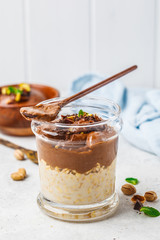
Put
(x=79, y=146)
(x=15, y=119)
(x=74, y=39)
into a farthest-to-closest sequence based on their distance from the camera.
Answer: (x=74, y=39)
(x=15, y=119)
(x=79, y=146)

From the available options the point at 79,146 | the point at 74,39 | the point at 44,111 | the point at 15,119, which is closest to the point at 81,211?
the point at 79,146

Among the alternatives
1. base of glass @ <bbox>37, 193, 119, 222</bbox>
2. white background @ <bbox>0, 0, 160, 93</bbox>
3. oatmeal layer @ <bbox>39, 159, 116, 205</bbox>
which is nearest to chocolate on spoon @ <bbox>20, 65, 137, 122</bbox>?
oatmeal layer @ <bbox>39, 159, 116, 205</bbox>

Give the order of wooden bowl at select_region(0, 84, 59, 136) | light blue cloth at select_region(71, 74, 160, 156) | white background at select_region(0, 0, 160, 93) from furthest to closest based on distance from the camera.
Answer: white background at select_region(0, 0, 160, 93)
wooden bowl at select_region(0, 84, 59, 136)
light blue cloth at select_region(71, 74, 160, 156)

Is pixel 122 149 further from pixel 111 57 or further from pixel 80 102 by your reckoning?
pixel 111 57

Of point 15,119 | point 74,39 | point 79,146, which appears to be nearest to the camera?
point 79,146

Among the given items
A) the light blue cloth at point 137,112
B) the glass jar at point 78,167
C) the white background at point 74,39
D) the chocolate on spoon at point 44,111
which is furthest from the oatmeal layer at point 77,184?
the white background at point 74,39

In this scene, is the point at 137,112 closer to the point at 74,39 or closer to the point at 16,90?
the point at 16,90

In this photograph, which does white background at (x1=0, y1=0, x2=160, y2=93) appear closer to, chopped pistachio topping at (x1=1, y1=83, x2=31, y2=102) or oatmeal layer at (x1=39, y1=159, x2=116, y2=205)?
chopped pistachio topping at (x1=1, y1=83, x2=31, y2=102)
